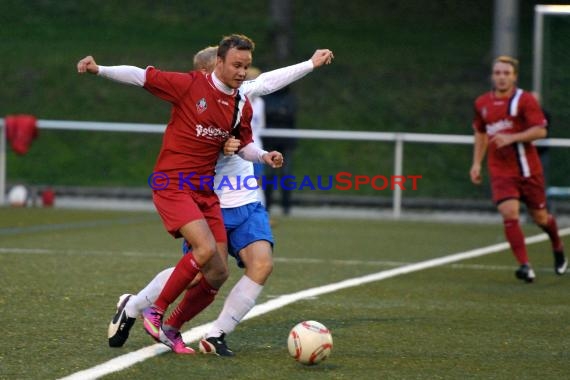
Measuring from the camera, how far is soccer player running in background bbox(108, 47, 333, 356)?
721cm

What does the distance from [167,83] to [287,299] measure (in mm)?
2584

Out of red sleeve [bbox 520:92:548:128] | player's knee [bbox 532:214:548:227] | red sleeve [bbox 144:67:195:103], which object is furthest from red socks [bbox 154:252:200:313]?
player's knee [bbox 532:214:548:227]

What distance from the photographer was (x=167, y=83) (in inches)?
286

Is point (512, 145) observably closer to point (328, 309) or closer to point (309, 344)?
point (328, 309)

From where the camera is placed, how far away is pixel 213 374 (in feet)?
21.5

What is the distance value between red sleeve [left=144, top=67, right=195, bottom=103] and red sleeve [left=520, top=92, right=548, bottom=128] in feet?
14.2

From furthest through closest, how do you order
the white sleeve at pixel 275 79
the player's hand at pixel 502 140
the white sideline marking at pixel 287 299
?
the player's hand at pixel 502 140 → the white sleeve at pixel 275 79 → the white sideline marking at pixel 287 299

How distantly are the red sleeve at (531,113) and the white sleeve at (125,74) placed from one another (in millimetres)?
4567

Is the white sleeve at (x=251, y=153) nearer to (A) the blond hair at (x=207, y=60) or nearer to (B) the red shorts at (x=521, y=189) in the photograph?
(A) the blond hair at (x=207, y=60)

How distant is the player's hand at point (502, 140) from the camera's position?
10.7 metres

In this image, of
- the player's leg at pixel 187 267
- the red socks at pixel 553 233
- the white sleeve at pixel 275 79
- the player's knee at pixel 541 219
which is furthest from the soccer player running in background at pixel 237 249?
the red socks at pixel 553 233

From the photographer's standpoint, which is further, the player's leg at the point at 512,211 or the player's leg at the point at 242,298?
the player's leg at the point at 512,211

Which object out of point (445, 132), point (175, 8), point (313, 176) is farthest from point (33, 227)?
point (175, 8)

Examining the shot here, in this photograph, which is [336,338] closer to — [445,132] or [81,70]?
[81,70]
